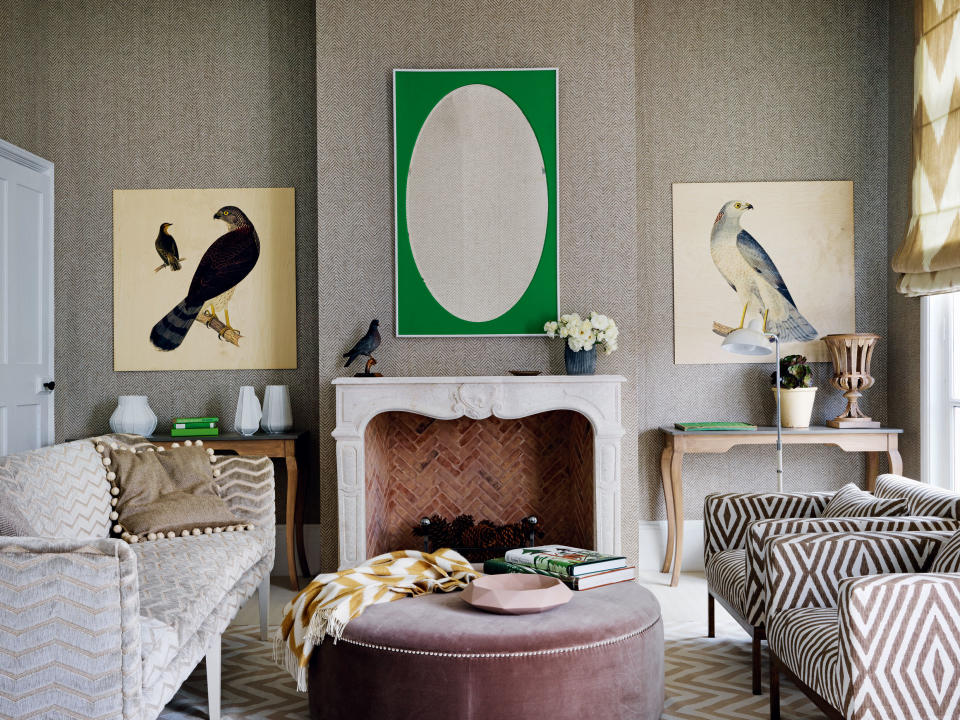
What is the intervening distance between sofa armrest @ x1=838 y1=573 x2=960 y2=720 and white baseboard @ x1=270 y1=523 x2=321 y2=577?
3211 millimetres

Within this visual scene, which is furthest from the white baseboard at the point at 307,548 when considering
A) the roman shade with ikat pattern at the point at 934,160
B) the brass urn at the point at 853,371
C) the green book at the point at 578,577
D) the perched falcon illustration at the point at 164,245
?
the roman shade with ikat pattern at the point at 934,160

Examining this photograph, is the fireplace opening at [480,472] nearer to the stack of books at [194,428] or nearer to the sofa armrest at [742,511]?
the stack of books at [194,428]

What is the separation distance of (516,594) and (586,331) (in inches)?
73.3

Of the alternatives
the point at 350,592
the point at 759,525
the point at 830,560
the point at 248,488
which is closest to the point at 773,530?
the point at 759,525

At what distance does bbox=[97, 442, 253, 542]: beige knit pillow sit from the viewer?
3.12 m

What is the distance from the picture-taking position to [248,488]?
347 cm

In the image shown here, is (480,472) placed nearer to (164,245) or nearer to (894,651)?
(164,245)

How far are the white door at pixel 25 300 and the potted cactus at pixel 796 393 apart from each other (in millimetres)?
4048

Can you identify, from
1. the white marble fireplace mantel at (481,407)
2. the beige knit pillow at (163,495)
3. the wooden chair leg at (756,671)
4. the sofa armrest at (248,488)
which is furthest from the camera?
the white marble fireplace mantel at (481,407)

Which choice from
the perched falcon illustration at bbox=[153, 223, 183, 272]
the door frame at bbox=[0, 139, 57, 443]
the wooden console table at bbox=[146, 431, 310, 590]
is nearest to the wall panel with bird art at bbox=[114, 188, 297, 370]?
the perched falcon illustration at bbox=[153, 223, 183, 272]

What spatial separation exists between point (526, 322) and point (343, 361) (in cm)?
97

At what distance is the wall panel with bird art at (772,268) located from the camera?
462cm

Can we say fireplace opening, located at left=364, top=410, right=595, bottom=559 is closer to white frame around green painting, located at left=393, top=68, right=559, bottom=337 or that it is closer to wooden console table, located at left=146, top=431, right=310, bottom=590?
wooden console table, located at left=146, top=431, right=310, bottom=590

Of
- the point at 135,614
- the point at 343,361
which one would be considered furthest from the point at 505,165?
the point at 135,614
